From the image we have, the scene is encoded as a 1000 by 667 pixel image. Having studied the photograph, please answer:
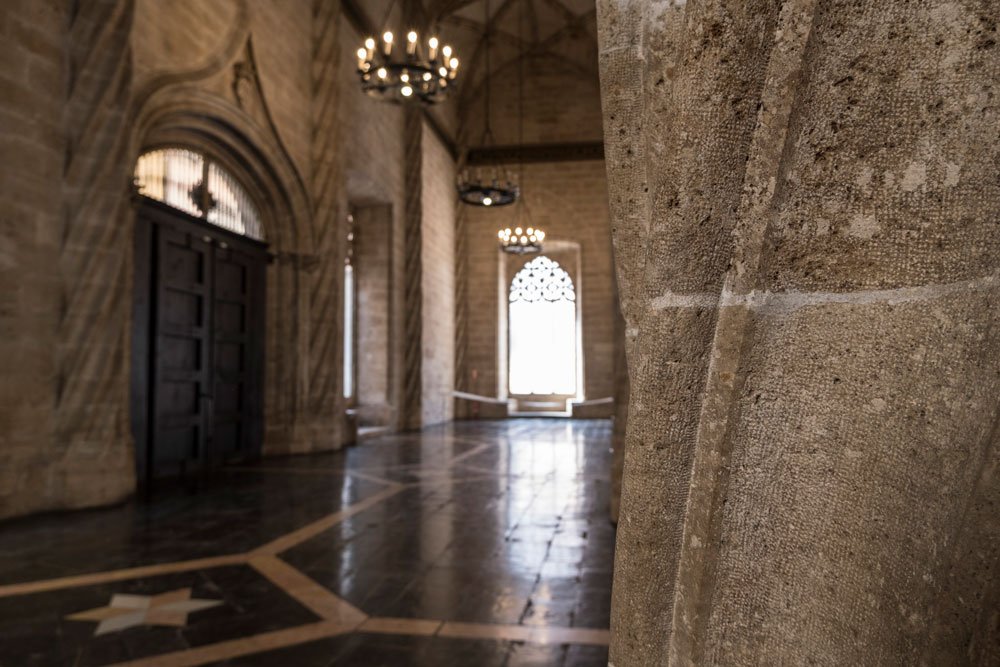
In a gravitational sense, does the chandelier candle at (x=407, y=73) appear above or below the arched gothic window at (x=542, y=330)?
above

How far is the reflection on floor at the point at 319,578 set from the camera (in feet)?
8.61

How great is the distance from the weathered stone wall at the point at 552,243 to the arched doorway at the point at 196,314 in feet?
32.5

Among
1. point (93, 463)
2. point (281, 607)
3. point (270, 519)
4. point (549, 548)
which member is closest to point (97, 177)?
point (93, 463)

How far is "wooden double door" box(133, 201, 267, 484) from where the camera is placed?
682 centimetres

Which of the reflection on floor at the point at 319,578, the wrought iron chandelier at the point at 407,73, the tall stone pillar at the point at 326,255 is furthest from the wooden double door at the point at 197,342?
the wrought iron chandelier at the point at 407,73

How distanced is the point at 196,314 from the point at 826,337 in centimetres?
781

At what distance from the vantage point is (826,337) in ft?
2.44

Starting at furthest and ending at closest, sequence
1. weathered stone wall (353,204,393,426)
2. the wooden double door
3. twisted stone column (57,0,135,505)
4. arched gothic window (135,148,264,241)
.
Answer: weathered stone wall (353,204,393,426), arched gothic window (135,148,264,241), the wooden double door, twisted stone column (57,0,135,505)

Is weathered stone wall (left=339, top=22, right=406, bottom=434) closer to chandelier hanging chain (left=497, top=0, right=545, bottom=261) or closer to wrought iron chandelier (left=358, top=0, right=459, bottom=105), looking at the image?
wrought iron chandelier (left=358, top=0, right=459, bottom=105)

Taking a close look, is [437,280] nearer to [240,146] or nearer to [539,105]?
[539,105]

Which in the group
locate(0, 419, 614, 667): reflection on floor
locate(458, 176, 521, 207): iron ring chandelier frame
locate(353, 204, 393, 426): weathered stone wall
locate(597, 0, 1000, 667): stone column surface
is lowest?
locate(0, 419, 614, 667): reflection on floor

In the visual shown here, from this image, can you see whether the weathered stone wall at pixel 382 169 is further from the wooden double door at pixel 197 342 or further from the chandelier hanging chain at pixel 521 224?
the wooden double door at pixel 197 342

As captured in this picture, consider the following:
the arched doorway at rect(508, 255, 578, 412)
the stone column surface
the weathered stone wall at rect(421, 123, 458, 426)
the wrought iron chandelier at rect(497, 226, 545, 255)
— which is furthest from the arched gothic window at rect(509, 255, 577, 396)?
the stone column surface

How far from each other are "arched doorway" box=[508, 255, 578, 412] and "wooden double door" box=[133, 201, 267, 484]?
1141 centimetres
